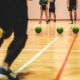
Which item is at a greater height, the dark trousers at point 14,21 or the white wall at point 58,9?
the dark trousers at point 14,21

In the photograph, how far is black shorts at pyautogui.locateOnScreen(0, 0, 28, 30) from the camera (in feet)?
6.35

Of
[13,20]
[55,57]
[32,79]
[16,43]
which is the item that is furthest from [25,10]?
[55,57]

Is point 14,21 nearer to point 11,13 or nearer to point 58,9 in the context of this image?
point 11,13

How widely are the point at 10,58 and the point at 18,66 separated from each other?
0.70 meters

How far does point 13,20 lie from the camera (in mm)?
1944

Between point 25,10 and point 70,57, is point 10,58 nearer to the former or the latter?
point 25,10

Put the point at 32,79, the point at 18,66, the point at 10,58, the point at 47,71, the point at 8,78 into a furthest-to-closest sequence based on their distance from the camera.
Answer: the point at 18,66 → the point at 47,71 → the point at 32,79 → the point at 10,58 → the point at 8,78

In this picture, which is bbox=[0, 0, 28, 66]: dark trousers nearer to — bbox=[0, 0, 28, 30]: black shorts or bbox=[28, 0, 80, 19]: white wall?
bbox=[0, 0, 28, 30]: black shorts

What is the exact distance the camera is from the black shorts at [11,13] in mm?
1935

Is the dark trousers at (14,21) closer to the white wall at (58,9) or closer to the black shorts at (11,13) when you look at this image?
the black shorts at (11,13)

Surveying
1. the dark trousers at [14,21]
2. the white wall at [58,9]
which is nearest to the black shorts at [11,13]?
the dark trousers at [14,21]

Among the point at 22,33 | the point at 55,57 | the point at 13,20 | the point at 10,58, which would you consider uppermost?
the point at 13,20

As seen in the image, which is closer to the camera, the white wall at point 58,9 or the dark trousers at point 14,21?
the dark trousers at point 14,21

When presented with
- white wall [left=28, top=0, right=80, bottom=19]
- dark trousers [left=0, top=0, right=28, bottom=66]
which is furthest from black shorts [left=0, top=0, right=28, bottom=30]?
white wall [left=28, top=0, right=80, bottom=19]
